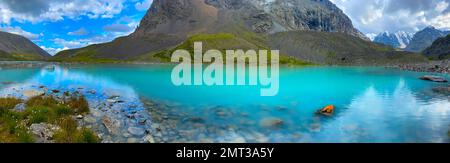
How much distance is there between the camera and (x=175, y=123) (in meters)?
19.9

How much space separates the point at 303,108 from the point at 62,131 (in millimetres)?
19014

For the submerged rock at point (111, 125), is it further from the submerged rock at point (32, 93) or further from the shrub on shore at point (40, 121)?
the submerged rock at point (32, 93)

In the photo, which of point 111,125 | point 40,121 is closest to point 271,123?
point 111,125

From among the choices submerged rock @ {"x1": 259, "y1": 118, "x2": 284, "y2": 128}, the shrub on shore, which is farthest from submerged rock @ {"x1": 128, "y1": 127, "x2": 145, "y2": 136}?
submerged rock @ {"x1": 259, "y1": 118, "x2": 284, "y2": 128}

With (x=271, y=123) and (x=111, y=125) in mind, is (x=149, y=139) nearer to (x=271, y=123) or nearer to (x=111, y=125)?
(x=111, y=125)

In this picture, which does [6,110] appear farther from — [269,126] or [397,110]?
[397,110]

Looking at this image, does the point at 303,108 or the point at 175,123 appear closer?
the point at 175,123

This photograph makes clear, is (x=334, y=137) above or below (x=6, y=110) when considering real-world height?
below

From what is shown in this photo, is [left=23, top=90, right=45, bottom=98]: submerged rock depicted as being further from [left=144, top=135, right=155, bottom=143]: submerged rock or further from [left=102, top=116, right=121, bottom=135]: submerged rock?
[left=144, top=135, right=155, bottom=143]: submerged rock
